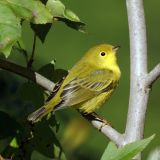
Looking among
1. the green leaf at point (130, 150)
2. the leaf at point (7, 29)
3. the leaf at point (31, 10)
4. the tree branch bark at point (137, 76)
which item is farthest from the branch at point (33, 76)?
the green leaf at point (130, 150)

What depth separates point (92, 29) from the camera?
1409 centimetres

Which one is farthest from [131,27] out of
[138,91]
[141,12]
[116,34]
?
[116,34]

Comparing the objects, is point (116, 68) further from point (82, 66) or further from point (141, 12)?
point (141, 12)

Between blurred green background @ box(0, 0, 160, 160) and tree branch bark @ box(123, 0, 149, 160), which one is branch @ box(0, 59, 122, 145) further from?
A: blurred green background @ box(0, 0, 160, 160)

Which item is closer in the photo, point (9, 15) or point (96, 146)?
point (9, 15)

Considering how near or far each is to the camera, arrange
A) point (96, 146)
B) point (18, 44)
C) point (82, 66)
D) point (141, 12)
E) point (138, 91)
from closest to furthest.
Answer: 1. point (138, 91)
2. point (141, 12)
3. point (18, 44)
4. point (82, 66)
5. point (96, 146)

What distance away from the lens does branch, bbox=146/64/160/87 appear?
2643 mm

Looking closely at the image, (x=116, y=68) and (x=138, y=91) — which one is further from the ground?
(x=138, y=91)

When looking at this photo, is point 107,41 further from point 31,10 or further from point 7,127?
point 31,10

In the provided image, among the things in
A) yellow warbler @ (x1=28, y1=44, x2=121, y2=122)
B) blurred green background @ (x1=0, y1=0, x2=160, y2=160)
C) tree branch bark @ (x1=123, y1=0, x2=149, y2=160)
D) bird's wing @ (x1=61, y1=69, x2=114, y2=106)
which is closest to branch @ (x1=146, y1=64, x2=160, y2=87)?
tree branch bark @ (x1=123, y1=0, x2=149, y2=160)

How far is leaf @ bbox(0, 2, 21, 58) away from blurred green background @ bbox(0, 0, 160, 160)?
26.0 ft

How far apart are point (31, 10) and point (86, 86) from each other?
239cm

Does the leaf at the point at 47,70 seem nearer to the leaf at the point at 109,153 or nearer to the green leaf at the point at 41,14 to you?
the green leaf at the point at 41,14

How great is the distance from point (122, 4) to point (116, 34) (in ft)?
3.54
